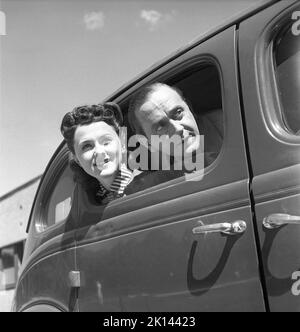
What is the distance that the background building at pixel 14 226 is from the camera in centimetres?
1833

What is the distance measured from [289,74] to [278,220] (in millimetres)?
561

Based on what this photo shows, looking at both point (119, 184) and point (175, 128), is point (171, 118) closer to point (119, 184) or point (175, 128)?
point (175, 128)

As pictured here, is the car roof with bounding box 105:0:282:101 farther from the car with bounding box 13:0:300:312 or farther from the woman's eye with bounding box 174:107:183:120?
the woman's eye with bounding box 174:107:183:120

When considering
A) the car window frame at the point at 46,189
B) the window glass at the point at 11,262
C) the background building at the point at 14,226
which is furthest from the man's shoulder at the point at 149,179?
the window glass at the point at 11,262

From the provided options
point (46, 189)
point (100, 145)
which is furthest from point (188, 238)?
point (46, 189)

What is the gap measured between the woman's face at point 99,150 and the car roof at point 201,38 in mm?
254

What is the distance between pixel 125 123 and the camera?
2525 mm

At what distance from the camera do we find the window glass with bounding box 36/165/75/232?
2782mm

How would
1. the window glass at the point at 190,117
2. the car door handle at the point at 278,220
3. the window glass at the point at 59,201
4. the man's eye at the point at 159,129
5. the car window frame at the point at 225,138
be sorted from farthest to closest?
the window glass at the point at 59,201, the man's eye at the point at 159,129, the window glass at the point at 190,117, the car window frame at the point at 225,138, the car door handle at the point at 278,220

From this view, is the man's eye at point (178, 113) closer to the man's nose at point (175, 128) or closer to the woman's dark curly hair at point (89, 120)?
the man's nose at point (175, 128)

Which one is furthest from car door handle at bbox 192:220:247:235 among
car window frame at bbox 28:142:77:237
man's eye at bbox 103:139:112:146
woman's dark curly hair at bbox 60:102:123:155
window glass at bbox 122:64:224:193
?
car window frame at bbox 28:142:77:237

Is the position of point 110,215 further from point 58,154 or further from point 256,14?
point 256,14
